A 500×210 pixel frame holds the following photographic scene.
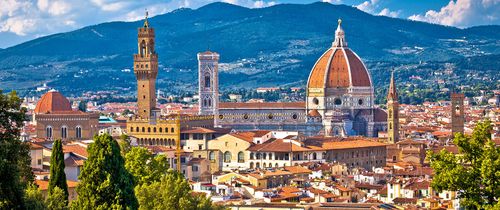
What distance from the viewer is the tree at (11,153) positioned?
3089cm

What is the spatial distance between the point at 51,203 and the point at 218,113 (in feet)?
320

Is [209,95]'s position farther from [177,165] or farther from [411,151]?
[177,165]

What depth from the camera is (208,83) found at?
135 metres

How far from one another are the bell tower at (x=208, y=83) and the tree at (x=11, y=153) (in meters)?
97.2

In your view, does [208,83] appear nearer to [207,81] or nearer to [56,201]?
[207,81]

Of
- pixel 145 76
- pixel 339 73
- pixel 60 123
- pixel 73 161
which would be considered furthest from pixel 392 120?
pixel 73 161

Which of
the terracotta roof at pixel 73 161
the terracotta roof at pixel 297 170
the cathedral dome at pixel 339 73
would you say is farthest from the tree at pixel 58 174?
the cathedral dome at pixel 339 73

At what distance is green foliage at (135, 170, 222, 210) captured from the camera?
1860 inches

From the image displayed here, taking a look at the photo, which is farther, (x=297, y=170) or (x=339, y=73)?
(x=339, y=73)

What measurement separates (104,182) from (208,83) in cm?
9849

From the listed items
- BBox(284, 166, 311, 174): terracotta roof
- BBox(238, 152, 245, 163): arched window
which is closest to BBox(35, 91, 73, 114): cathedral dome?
BBox(238, 152, 245, 163): arched window

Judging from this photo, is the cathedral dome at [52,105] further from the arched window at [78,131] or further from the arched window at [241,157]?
the arched window at [241,157]

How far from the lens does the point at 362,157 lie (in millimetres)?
100688

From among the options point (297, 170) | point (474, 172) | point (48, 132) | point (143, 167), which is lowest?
point (297, 170)
